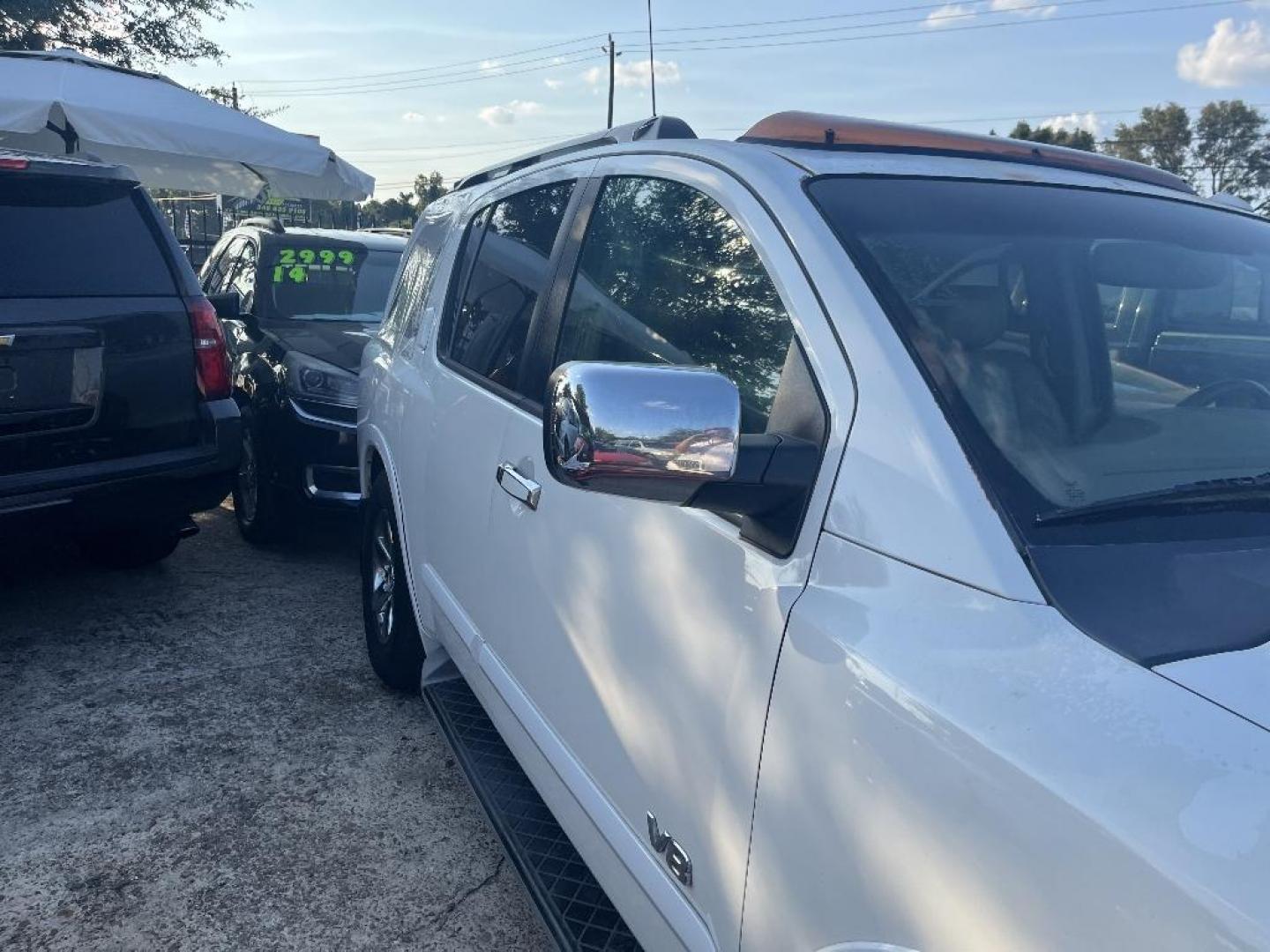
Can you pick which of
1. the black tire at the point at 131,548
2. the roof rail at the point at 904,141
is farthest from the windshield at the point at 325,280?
the roof rail at the point at 904,141

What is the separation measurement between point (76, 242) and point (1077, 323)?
141 inches

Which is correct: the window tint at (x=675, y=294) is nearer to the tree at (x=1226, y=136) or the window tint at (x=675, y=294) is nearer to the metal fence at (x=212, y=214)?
the metal fence at (x=212, y=214)

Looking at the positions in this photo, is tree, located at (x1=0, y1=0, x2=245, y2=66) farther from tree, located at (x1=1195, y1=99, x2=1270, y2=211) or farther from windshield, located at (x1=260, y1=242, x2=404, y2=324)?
tree, located at (x1=1195, y1=99, x2=1270, y2=211)

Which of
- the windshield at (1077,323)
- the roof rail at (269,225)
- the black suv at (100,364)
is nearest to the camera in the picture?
the windshield at (1077,323)

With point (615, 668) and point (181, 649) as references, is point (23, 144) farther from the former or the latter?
point (615, 668)

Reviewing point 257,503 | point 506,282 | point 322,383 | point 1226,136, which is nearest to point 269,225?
point 322,383

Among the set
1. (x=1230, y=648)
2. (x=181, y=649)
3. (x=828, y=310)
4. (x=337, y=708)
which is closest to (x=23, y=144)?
(x=181, y=649)

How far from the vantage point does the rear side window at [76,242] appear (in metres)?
3.85

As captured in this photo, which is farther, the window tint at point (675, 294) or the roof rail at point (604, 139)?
the roof rail at point (604, 139)

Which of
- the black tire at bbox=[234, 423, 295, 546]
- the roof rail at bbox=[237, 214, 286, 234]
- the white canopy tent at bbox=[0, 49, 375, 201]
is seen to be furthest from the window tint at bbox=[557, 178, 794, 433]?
the white canopy tent at bbox=[0, 49, 375, 201]

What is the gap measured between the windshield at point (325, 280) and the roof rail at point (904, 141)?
447 cm

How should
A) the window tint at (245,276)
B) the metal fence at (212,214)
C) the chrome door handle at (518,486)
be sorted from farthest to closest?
the metal fence at (212,214), the window tint at (245,276), the chrome door handle at (518,486)

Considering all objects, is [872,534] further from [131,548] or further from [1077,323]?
[131,548]

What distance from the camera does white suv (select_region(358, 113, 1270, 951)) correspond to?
1.11m
